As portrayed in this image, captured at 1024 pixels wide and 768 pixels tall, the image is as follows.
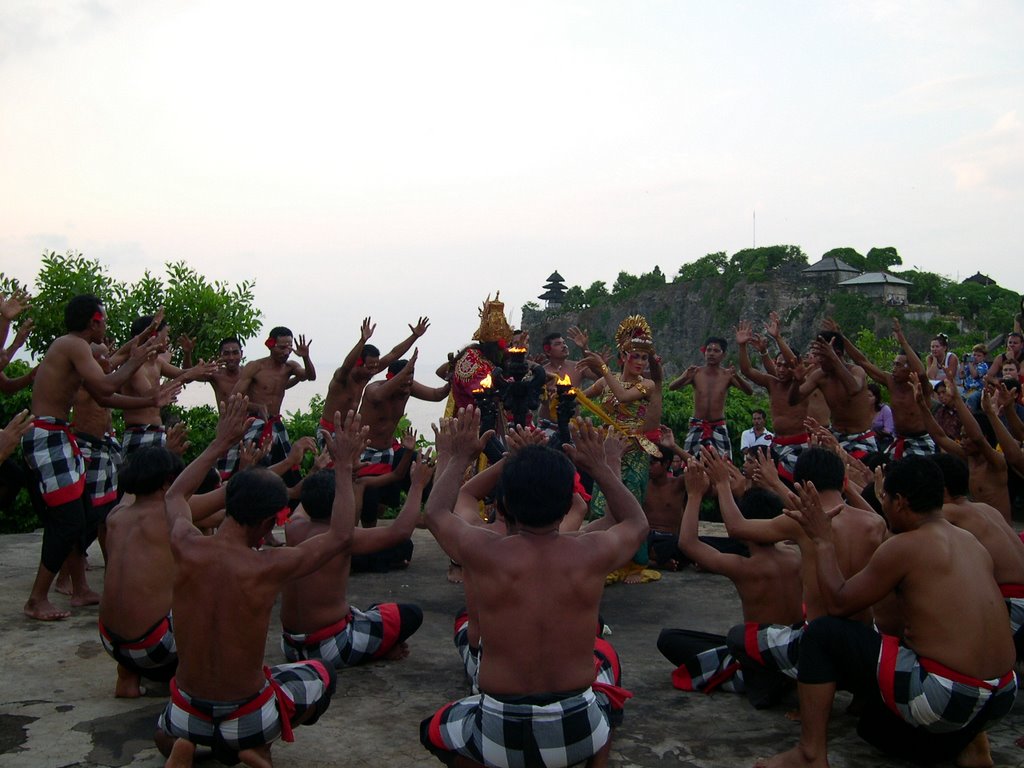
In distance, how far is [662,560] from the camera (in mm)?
7762

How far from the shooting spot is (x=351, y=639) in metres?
5.05

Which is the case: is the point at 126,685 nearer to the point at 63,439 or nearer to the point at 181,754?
the point at 181,754

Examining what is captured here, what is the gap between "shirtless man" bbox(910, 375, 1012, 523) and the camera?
5.77m

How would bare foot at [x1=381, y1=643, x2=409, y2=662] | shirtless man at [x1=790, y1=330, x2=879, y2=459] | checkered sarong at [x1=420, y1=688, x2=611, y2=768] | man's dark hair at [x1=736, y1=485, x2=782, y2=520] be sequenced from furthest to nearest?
shirtless man at [x1=790, y1=330, x2=879, y2=459] → bare foot at [x1=381, y1=643, x2=409, y2=662] → man's dark hair at [x1=736, y1=485, x2=782, y2=520] → checkered sarong at [x1=420, y1=688, x2=611, y2=768]

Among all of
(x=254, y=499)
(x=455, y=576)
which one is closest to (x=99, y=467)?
(x=455, y=576)

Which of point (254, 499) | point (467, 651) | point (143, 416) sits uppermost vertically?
point (254, 499)

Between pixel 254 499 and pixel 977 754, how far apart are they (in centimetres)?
318

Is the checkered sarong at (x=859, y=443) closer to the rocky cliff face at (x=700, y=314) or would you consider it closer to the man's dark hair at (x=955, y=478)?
the man's dark hair at (x=955, y=478)

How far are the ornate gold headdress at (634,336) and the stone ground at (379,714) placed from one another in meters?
2.76

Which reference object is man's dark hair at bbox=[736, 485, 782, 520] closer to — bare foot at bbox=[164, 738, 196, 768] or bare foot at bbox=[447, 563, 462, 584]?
bare foot at bbox=[447, 563, 462, 584]

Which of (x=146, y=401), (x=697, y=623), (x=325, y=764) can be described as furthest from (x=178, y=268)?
(x=325, y=764)

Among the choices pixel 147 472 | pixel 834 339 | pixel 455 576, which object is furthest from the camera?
pixel 834 339

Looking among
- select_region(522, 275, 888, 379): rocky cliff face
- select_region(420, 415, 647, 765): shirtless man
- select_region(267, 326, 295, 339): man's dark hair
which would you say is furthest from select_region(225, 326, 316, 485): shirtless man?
select_region(522, 275, 888, 379): rocky cliff face

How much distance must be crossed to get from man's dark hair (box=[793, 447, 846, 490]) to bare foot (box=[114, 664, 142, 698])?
137 inches
